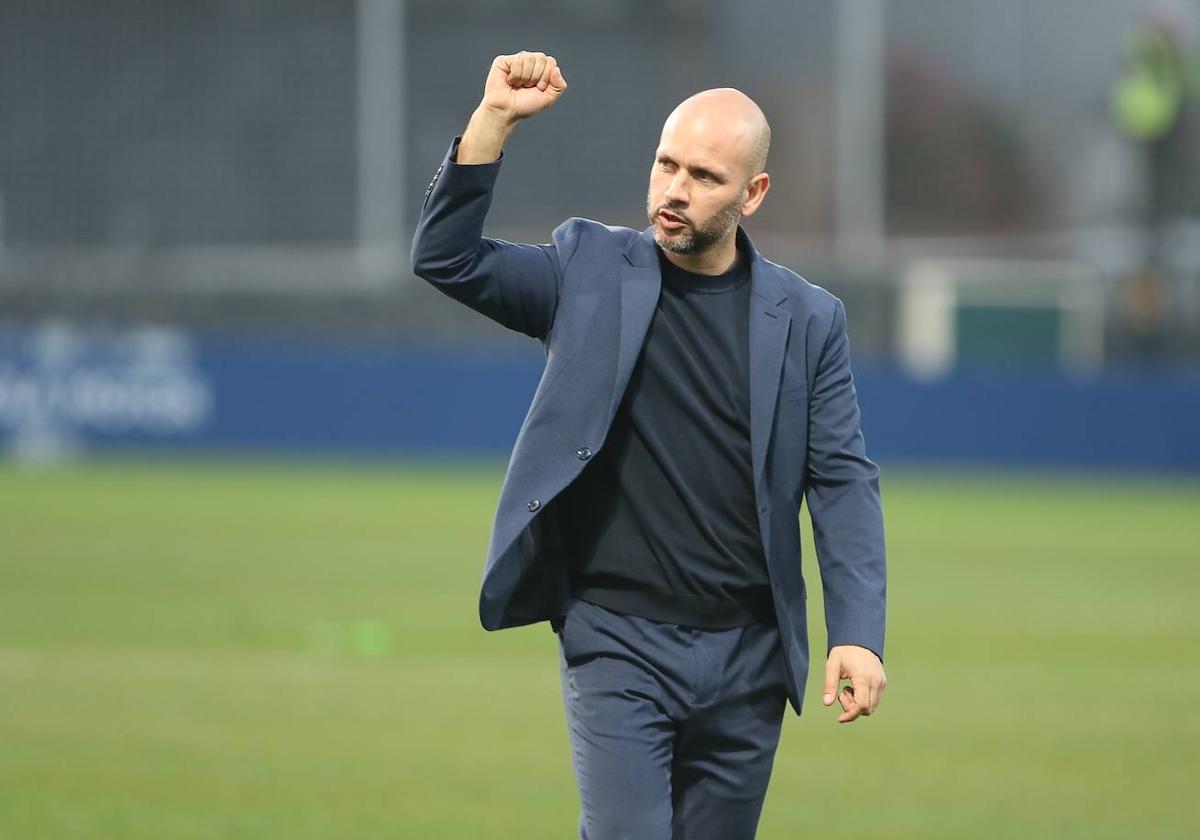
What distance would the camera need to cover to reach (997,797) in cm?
832

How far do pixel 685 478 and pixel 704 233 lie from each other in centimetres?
58

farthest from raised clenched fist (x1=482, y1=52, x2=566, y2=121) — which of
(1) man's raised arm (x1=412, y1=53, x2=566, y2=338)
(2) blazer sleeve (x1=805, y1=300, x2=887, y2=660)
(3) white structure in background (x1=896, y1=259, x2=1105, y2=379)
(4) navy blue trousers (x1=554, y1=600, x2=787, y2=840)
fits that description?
(3) white structure in background (x1=896, y1=259, x2=1105, y2=379)

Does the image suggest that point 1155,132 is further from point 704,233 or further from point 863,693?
point 863,693

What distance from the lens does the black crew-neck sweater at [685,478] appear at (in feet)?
16.4

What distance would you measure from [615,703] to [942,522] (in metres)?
15.8

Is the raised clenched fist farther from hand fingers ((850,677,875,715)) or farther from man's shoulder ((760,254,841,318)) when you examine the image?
hand fingers ((850,677,875,715))

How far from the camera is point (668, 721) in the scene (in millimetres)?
4934

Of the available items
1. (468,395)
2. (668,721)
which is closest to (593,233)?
(668,721)

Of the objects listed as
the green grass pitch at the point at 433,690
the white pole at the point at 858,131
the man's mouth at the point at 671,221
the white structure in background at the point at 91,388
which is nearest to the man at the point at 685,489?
the man's mouth at the point at 671,221

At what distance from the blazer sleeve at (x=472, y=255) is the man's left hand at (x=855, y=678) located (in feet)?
3.56

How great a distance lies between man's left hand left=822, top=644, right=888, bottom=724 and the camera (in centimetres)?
483

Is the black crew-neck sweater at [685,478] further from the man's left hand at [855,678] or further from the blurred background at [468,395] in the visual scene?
the blurred background at [468,395]

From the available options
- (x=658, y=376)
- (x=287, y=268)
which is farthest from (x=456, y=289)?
(x=287, y=268)

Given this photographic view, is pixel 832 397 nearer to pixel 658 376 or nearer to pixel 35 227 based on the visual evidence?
pixel 658 376
